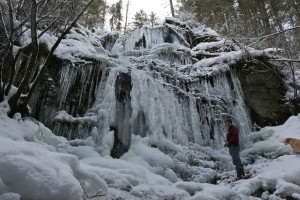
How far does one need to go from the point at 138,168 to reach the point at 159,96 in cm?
299

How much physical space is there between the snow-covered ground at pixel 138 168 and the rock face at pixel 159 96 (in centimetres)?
48

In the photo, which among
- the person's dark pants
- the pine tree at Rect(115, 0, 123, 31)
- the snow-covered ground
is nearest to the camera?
the snow-covered ground

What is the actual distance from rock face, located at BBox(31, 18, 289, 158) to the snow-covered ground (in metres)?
0.48

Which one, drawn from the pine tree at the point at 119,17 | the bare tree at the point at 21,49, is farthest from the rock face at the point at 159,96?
the pine tree at the point at 119,17

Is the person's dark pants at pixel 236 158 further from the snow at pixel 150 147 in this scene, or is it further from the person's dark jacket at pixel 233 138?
the snow at pixel 150 147

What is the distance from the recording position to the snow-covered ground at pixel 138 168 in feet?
7.72

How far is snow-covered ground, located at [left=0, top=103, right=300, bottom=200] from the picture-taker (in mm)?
2352

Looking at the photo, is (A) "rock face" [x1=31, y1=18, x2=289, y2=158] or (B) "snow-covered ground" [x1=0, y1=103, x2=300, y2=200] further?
(A) "rock face" [x1=31, y1=18, x2=289, y2=158]

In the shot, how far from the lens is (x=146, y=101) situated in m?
8.17

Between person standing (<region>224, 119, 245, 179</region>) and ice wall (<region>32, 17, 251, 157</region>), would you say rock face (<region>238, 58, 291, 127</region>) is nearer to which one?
ice wall (<region>32, 17, 251, 157</region>)

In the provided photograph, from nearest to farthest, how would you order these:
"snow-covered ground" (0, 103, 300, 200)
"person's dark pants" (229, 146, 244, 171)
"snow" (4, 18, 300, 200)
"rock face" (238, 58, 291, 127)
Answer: "snow-covered ground" (0, 103, 300, 200)
"snow" (4, 18, 300, 200)
"person's dark pants" (229, 146, 244, 171)
"rock face" (238, 58, 291, 127)

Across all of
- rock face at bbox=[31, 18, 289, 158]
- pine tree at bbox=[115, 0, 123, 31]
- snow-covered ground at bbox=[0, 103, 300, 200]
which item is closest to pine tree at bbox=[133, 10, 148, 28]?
pine tree at bbox=[115, 0, 123, 31]

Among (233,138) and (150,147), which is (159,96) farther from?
(233,138)

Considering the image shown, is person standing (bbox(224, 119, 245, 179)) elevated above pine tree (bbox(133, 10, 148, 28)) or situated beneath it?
situated beneath
